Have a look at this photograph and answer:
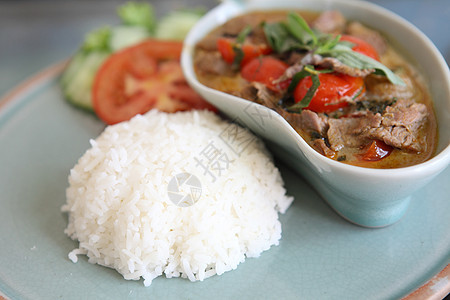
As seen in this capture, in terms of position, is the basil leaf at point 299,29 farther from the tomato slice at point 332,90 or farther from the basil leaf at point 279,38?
the tomato slice at point 332,90

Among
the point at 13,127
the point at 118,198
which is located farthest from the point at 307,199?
the point at 13,127

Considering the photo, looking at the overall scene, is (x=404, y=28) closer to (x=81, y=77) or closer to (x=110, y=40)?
(x=110, y=40)

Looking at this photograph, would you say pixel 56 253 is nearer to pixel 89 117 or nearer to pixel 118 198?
pixel 118 198

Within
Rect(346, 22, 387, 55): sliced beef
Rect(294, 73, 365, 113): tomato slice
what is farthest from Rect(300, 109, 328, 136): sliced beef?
Rect(346, 22, 387, 55): sliced beef

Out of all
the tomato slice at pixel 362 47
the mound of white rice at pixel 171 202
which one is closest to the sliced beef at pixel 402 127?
the tomato slice at pixel 362 47

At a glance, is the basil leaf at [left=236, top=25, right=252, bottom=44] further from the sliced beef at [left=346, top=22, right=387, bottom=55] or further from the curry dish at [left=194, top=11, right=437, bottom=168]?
the sliced beef at [left=346, top=22, right=387, bottom=55]

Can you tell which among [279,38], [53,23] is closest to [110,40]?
[279,38]
